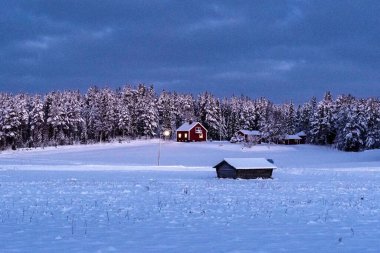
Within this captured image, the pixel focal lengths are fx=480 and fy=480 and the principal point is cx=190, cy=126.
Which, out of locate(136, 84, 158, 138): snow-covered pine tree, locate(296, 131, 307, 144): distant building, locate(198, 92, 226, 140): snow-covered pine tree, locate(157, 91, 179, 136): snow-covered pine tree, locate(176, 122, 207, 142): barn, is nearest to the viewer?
locate(176, 122, 207, 142): barn

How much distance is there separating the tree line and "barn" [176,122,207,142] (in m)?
6.08

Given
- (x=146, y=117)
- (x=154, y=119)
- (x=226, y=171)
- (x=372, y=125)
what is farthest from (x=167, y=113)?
(x=226, y=171)

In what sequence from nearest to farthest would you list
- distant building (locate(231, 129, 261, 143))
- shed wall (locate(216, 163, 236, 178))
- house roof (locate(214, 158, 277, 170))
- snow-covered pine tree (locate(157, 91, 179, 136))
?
1. house roof (locate(214, 158, 277, 170))
2. shed wall (locate(216, 163, 236, 178))
3. distant building (locate(231, 129, 261, 143))
4. snow-covered pine tree (locate(157, 91, 179, 136))

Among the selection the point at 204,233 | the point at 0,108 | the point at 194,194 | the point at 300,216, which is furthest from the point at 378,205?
the point at 0,108

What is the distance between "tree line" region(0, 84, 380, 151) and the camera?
111312 millimetres

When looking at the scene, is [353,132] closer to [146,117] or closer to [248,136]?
[248,136]

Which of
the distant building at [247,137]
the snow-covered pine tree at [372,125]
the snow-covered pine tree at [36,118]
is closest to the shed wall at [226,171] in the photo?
the snow-covered pine tree at [372,125]

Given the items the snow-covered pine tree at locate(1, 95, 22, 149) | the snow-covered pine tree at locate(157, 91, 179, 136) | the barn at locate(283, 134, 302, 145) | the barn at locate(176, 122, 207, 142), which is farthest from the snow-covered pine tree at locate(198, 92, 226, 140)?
the snow-covered pine tree at locate(1, 95, 22, 149)

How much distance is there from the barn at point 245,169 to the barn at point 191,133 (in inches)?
3398

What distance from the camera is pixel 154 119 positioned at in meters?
139

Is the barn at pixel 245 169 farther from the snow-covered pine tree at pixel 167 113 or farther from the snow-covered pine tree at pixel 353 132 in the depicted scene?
the snow-covered pine tree at pixel 167 113

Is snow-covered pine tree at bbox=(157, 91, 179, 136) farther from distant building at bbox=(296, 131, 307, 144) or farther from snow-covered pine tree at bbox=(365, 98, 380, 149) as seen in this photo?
snow-covered pine tree at bbox=(365, 98, 380, 149)

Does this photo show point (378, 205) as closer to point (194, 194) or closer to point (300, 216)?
point (300, 216)

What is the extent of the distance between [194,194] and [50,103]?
367ft
